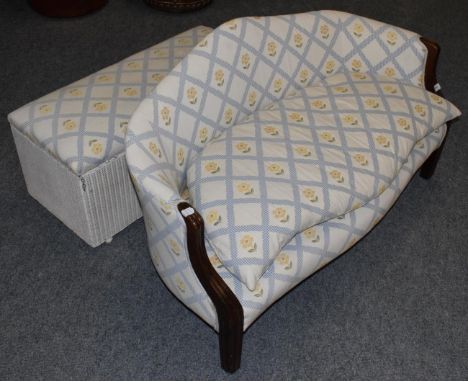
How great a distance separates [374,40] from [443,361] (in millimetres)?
1253

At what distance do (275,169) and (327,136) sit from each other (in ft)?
0.95

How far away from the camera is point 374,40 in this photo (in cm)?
245

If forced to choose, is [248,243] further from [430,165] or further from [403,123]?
[430,165]

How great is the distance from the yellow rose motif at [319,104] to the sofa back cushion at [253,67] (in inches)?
5.3

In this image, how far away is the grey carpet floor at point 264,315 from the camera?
78.0 inches

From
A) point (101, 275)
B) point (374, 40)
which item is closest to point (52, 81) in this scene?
point (101, 275)

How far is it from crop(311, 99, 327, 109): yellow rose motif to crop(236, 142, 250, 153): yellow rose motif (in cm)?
38

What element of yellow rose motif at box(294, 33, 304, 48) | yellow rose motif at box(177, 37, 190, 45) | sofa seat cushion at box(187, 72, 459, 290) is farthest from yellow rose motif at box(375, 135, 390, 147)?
yellow rose motif at box(177, 37, 190, 45)

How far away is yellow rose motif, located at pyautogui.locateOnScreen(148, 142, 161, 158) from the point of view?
1850mm

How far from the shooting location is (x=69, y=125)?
6.98 ft

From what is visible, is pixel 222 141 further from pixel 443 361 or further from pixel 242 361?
pixel 443 361

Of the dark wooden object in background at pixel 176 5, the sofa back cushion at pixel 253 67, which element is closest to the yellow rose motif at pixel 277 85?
the sofa back cushion at pixel 253 67

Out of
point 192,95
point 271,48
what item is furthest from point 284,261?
point 271,48

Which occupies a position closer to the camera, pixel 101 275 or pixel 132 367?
pixel 132 367
